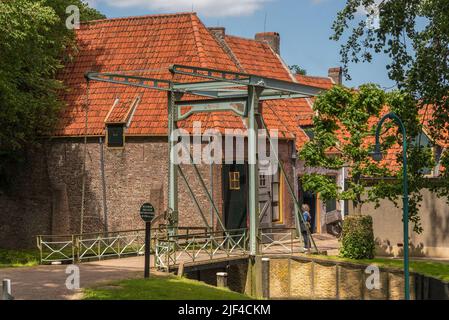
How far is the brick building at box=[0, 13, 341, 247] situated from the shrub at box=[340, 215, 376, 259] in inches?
233

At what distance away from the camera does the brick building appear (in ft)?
115

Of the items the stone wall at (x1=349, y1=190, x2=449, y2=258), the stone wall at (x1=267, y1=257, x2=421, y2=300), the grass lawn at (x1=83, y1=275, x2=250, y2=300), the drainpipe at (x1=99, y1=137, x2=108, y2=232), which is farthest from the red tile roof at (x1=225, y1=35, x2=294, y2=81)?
the grass lawn at (x1=83, y1=275, x2=250, y2=300)

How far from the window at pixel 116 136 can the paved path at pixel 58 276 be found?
826cm

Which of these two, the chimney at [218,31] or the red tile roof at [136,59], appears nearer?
the red tile roof at [136,59]

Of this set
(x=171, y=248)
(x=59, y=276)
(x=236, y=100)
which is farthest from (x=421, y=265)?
(x=59, y=276)

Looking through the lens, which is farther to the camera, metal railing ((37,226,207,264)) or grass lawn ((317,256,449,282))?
metal railing ((37,226,207,264))

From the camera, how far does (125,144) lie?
3575 cm

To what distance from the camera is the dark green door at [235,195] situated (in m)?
34.6

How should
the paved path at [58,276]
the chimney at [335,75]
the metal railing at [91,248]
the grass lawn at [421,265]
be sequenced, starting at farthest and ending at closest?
the chimney at [335,75] < the metal railing at [91,248] < the grass lawn at [421,265] < the paved path at [58,276]

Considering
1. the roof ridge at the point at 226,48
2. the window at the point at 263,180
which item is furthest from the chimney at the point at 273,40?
the window at the point at 263,180

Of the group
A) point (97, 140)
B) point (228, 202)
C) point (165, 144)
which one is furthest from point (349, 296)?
point (97, 140)

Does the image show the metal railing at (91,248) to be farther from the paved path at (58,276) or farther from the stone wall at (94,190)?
the stone wall at (94,190)

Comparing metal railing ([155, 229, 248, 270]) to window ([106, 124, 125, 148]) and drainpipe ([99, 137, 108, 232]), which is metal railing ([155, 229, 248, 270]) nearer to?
drainpipe ([99, 137, 108, 232])
